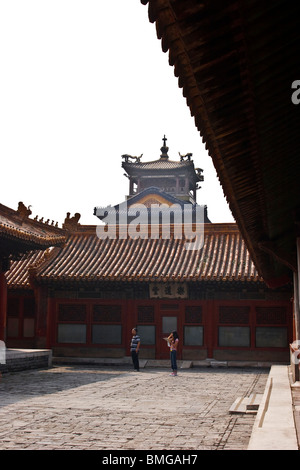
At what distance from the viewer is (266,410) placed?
29.9 ft

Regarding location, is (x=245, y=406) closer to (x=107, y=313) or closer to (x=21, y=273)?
(x=107, y=313)

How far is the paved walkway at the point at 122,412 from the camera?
7.94 meters

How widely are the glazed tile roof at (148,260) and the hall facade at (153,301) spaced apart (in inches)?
1.7

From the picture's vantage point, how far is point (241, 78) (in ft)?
13.3

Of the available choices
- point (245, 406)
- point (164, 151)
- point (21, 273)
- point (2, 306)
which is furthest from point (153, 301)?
point (164, 151)

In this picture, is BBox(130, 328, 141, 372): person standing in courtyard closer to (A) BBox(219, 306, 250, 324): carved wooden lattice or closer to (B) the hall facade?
(B) the hall facade

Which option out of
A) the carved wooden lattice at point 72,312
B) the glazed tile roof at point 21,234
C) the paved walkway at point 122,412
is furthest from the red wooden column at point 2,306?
the carved wooden lattice at point 72,312

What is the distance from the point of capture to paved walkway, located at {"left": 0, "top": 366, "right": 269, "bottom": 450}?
7.94 m

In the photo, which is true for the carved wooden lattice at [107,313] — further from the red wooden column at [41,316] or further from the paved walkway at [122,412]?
the paved walkway at [122,412]

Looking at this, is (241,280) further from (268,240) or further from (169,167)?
(169,167)

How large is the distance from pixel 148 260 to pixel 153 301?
1.93m

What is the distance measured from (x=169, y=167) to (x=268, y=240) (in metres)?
44.5

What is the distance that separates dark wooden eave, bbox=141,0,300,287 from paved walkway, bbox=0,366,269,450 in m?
3.67
